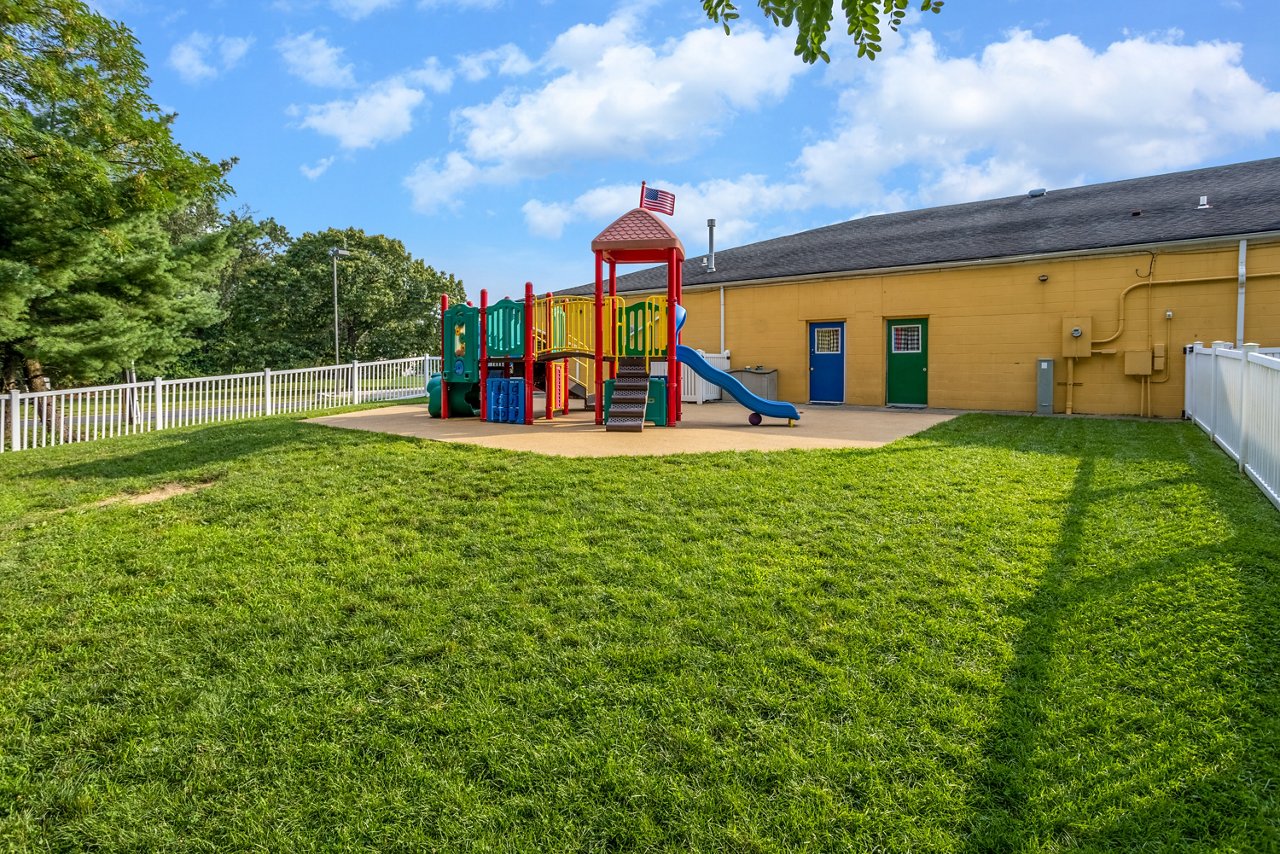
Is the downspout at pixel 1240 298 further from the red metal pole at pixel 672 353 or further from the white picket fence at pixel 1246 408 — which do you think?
the red metal pole at pixel 672 353

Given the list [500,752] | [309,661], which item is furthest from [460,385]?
[500,752]

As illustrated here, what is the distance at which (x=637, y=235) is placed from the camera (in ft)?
33.5

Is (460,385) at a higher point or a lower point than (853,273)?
lower

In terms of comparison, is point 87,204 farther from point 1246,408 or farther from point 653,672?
point 1246,408

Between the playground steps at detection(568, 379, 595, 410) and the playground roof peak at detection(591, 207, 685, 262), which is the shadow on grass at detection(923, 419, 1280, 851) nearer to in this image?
the playground roof peak at detection(591, 207, 685, 262)

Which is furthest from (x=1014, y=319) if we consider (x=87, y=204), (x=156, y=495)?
(x=87, y=204)

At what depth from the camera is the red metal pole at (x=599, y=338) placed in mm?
10320

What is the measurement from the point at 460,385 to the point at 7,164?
6.26m

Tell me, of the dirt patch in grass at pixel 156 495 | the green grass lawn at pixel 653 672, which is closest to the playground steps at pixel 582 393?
the dirt patch in grass at pixel 156 495

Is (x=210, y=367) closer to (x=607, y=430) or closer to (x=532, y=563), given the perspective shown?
(x=607, y=430)

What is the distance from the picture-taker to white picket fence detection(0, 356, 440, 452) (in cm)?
1094

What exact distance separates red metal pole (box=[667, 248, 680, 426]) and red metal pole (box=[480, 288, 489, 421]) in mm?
3030

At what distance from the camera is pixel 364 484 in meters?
6.02

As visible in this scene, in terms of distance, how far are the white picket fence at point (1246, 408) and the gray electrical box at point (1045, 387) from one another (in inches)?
120
